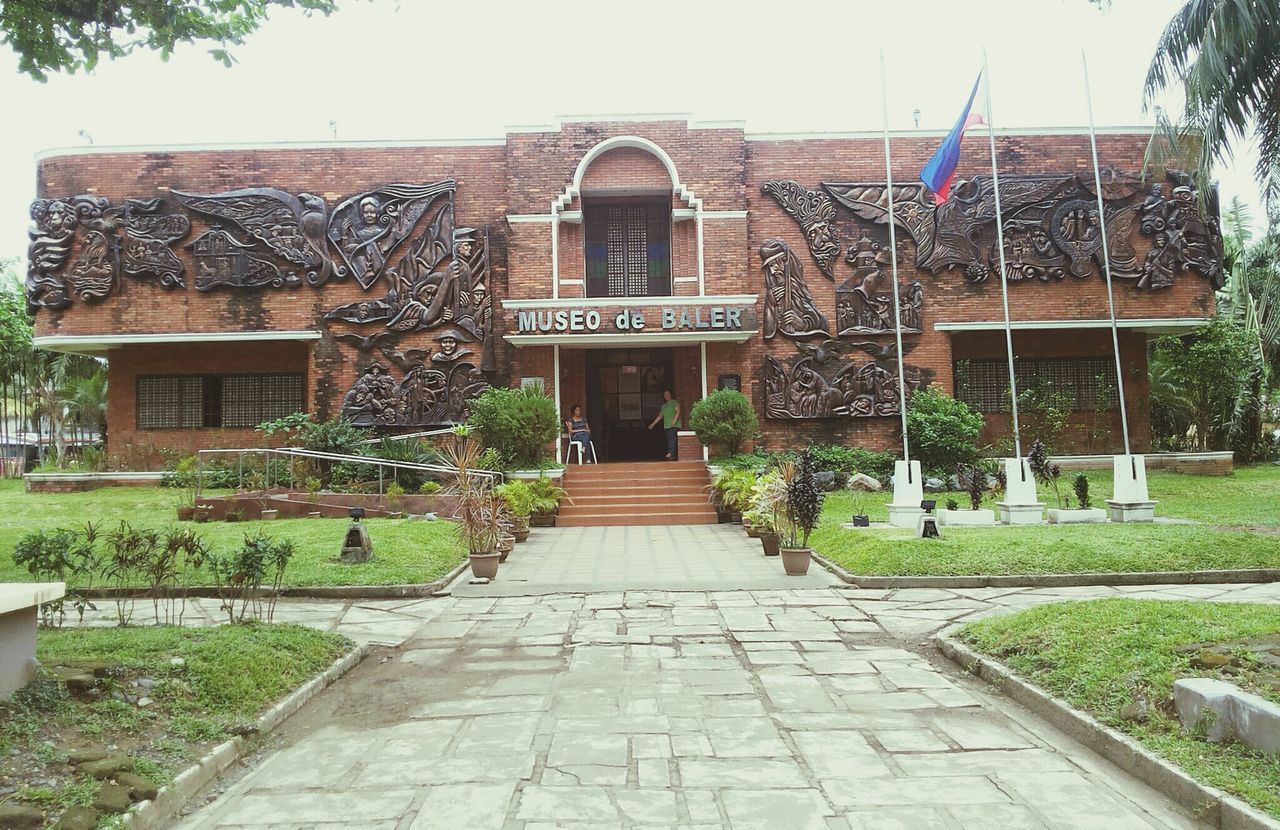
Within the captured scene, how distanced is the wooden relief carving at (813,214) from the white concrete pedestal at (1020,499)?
7288 mm

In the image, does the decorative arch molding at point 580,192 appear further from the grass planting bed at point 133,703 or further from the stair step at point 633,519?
the grass planting bed at point 133,703

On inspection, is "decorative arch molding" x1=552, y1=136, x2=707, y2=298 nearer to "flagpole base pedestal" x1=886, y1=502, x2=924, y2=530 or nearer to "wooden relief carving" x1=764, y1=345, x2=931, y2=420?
"wooden relief carving" x1=764, y1=345, x2=931, y2=420

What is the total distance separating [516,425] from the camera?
1580 centimetres

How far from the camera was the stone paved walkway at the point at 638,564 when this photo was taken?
9.11 meters

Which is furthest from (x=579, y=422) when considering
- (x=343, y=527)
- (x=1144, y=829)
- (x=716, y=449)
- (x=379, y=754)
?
(x=1144, y=829)

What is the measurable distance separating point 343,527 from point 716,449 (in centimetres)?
774

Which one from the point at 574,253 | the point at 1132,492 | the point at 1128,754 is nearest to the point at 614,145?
the point at 574,253

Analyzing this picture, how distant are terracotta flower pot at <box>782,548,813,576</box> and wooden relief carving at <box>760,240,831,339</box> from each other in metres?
9.50

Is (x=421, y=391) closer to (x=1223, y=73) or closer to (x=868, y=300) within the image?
(x=868, y=300)

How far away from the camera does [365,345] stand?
18484 mm

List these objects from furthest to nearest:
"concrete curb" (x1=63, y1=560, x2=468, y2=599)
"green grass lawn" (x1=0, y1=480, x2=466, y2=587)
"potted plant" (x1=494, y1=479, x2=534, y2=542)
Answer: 1. "potted plant" (x1=494, y1=479, x2=534, y2=542)
2. "green grass lawn" (x1=0, y1=480, x2=466, y2=587)
3. "concrete curb" (x1=63, y1=560, x2=468, y2=599)

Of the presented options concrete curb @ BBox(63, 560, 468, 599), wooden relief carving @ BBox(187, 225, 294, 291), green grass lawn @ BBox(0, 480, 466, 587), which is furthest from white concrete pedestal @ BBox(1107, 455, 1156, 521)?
wooden relief carving @ BBox(187, 225, 294, 291)

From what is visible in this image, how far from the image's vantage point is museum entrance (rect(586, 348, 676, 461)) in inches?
790

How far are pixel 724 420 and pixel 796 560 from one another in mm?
7191
